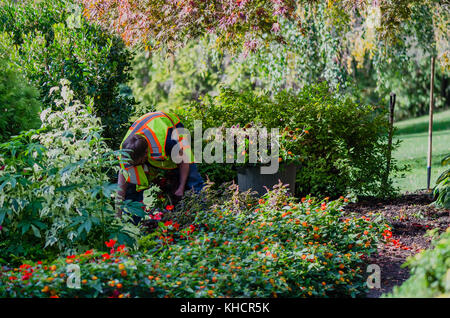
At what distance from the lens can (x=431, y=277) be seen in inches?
115

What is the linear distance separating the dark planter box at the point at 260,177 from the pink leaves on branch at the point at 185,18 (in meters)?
1.31

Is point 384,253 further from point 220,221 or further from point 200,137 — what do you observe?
point 200,137

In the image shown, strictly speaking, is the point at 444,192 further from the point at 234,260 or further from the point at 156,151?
the point at 156,151

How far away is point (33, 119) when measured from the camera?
5141mm

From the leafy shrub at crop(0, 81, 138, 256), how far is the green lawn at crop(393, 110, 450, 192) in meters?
4.20

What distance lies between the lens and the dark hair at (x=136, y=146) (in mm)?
4824

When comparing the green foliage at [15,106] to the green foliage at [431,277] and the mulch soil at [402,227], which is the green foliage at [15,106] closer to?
the mulch soil at [402,227]

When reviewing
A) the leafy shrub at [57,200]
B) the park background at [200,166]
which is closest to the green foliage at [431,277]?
the park background at [200,166]

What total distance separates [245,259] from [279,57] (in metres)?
6.50

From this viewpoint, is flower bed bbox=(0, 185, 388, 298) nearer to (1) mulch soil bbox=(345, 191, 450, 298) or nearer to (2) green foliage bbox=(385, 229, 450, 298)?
(1) mulch soil bbox=(345, 191, 450, 298)

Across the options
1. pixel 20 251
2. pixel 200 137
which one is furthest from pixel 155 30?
pixel 20 251

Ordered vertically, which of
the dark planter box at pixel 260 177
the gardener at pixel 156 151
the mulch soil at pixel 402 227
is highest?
the gardener at pixel 156 151

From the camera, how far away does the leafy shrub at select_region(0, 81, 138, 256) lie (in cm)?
388

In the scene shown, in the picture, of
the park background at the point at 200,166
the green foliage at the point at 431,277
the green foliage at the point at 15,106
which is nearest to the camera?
the green foliage at the point at 431,277
